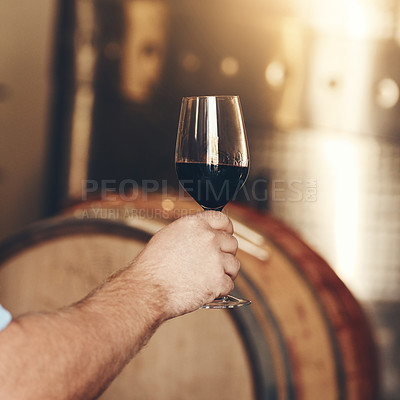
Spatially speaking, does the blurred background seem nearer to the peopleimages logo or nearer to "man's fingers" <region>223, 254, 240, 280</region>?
the peopleimages logo

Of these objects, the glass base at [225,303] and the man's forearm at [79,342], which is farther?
the glass base at [225,303]

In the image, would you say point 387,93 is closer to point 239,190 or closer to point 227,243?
point 239,190

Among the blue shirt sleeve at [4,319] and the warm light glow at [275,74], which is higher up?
the warm light glow at [275,74]

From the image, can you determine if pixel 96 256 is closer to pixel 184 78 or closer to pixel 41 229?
pixel 41 229

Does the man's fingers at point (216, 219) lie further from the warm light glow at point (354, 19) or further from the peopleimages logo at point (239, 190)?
the warm light glow at point (354, 19)

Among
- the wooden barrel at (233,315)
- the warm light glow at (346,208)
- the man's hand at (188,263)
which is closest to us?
the man's hand at (188,263)

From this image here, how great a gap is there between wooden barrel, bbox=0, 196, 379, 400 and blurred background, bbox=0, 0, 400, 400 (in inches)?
16.6

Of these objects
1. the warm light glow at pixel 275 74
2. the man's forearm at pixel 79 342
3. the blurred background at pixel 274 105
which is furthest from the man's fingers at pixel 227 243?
the warm light glow at pixel 275 74

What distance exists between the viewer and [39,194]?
2293mm

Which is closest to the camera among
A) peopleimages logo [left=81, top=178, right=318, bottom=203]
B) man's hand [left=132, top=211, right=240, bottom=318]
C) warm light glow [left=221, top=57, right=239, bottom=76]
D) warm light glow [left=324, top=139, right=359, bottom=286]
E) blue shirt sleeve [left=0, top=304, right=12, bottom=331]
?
blue shirt sleeve [left=0, top=304, right=12, bottom=331]

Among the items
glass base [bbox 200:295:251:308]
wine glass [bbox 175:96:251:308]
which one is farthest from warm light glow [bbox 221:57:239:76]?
glass base [bbox 200:295:251:308]

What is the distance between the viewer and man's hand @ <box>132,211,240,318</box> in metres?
0.78

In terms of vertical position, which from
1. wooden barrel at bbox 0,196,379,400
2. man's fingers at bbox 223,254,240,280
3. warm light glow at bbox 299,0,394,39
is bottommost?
wooden barrel at bbox 0,196,379,400

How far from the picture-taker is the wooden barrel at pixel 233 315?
1.15 meters
